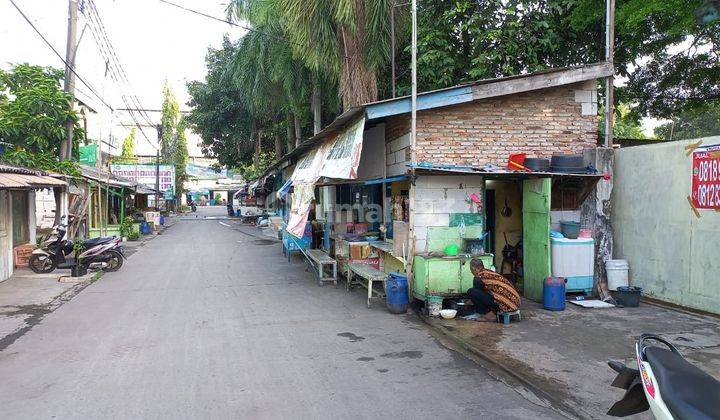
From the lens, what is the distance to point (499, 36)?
1359 centimetres

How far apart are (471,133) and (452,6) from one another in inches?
260

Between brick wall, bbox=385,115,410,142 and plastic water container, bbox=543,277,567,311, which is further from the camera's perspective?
brick wall, bbox=385,115,410,142

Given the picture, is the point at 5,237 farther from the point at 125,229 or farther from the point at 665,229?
the point at 665,229

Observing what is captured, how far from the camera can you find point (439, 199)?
9.17m

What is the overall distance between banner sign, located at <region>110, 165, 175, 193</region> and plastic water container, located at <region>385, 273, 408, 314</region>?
3279 centimetres

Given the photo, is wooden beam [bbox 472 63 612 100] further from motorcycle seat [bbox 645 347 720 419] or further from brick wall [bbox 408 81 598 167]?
motorcycle seat [bbox 645 347 720 419]

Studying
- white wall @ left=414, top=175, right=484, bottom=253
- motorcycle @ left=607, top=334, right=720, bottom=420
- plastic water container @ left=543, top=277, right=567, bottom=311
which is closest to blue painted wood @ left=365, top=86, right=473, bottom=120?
white wall @ left=414, top=175, right=484, bottom=253

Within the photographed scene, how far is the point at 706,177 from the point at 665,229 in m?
1.16

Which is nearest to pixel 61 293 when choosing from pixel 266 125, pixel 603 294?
pixel 603 294

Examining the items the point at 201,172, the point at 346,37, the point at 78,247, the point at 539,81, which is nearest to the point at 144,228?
the point at 78,247

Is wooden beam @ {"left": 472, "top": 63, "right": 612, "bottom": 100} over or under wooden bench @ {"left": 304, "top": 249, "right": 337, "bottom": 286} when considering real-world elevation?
over

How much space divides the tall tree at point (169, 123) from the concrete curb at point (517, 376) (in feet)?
159

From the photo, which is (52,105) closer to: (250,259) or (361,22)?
(250,259)

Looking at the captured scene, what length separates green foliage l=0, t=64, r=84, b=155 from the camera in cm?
1479
